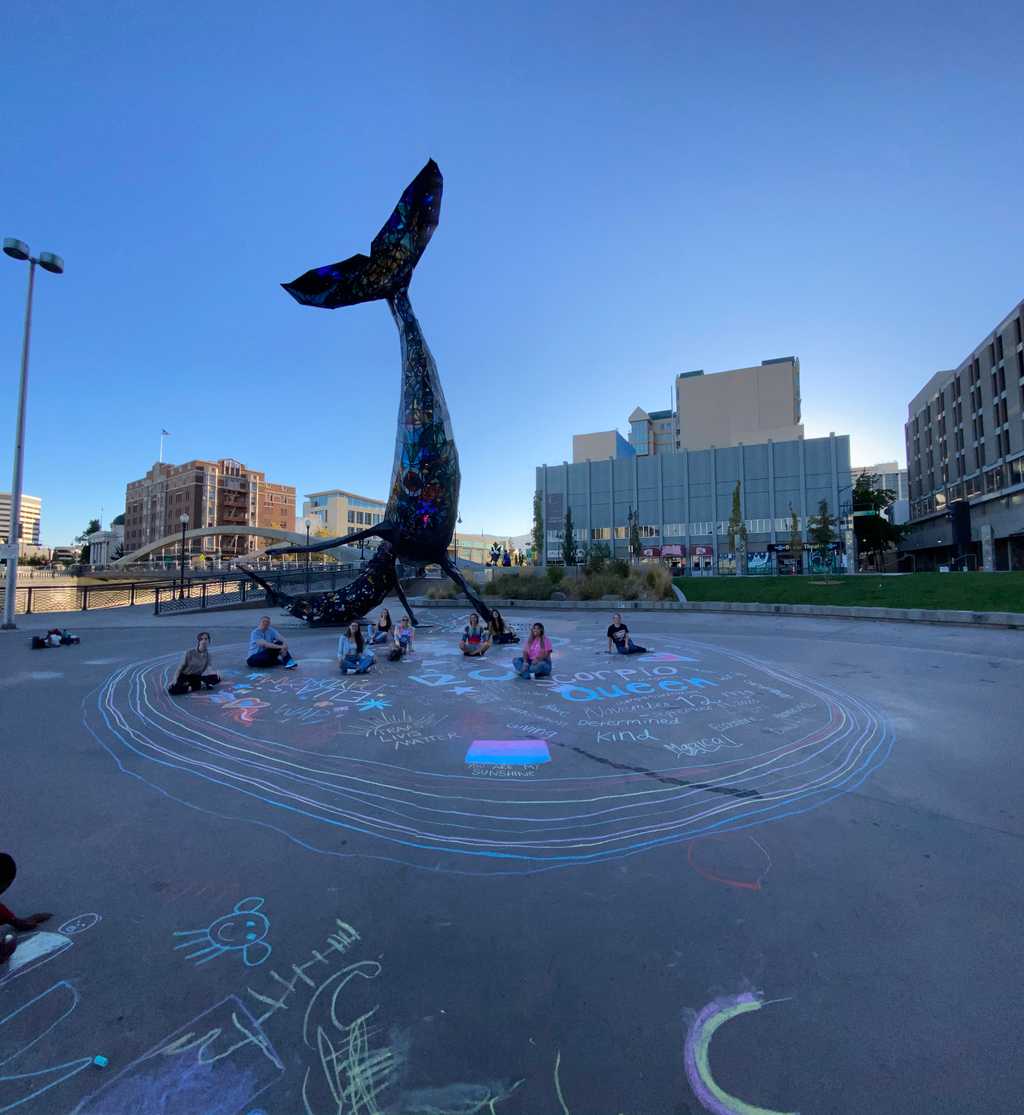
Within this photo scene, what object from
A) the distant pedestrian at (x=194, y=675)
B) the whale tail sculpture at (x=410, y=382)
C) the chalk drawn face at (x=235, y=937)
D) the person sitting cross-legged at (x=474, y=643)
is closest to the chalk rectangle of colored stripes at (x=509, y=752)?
the chalk drawn face at (x=235, y=937)

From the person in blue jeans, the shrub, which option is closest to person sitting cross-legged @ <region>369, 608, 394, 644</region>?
the person in blue jeans

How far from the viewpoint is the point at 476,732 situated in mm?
6410

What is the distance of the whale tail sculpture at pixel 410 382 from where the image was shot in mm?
13539

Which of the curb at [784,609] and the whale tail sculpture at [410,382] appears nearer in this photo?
the whale tail sculpture at [410,382]

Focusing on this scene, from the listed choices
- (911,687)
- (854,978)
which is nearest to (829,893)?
(854,978)

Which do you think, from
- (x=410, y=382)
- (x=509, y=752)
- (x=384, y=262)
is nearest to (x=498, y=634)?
(x=410, y=382)

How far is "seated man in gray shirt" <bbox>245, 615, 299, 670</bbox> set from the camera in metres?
10.5

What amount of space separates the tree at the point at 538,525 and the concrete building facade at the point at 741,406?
82.1ft

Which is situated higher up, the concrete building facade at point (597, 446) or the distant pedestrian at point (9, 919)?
the concrete building facade at point (597, 446)

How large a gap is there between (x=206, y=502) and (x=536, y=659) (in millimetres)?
116655

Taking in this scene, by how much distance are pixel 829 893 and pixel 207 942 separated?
348 cm

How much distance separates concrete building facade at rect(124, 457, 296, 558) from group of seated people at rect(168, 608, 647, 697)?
102 metres

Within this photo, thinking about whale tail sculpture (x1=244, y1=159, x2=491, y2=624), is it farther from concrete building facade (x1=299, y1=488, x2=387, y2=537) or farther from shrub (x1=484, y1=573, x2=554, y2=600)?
concrete building facade (x1=299, y1=488, x2=387, y2=537)

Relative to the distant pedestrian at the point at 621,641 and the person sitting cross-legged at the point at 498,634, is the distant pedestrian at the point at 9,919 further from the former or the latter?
the person sitting cross-legged at the point at 498,634
